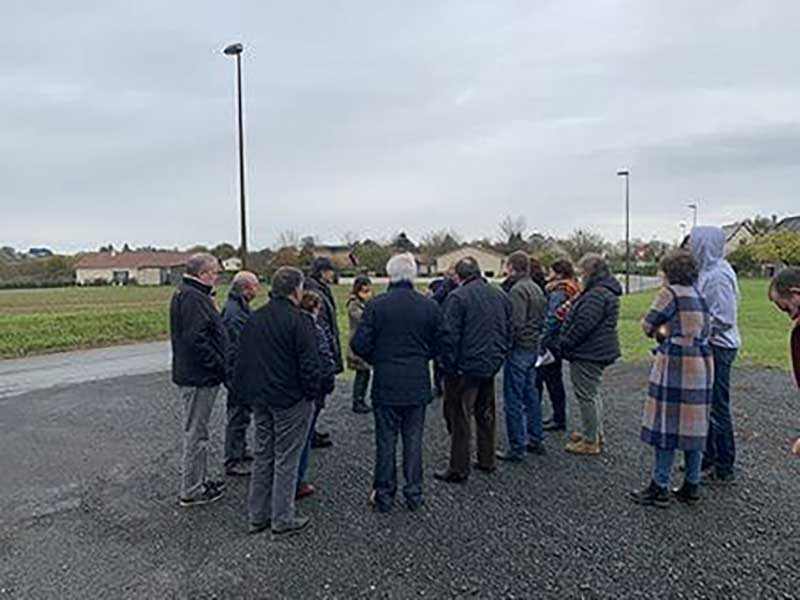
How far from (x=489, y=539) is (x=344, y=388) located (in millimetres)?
6050

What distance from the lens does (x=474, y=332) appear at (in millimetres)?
5336

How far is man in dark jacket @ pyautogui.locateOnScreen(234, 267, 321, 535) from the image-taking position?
14.6 ft

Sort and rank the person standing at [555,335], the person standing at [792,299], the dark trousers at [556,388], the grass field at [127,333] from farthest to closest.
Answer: the grass field at [127,333], the dark trousers at [556,388], the person standing at [555,335], the person standing at [792,299]

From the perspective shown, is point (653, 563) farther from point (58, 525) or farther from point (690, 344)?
point (58, 525)

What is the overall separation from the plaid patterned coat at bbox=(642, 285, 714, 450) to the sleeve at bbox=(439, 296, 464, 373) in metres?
1.49

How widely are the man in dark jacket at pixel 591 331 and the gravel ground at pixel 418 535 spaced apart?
71 centimetres

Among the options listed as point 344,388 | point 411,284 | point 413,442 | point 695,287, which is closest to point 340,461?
point 413,442

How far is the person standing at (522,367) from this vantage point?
5.96m

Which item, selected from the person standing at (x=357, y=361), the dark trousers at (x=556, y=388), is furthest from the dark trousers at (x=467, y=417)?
the person standing at (x=357, y=361)

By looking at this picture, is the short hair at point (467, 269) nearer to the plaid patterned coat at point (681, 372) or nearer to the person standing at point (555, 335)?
the person standing at point (555, 335)

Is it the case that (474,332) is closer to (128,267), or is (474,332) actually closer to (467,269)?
(467,269)

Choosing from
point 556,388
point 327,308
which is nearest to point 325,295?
point 327,308

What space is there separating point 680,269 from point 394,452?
2441 millimetres

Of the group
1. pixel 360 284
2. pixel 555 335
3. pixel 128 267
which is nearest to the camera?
pixel 555 335
